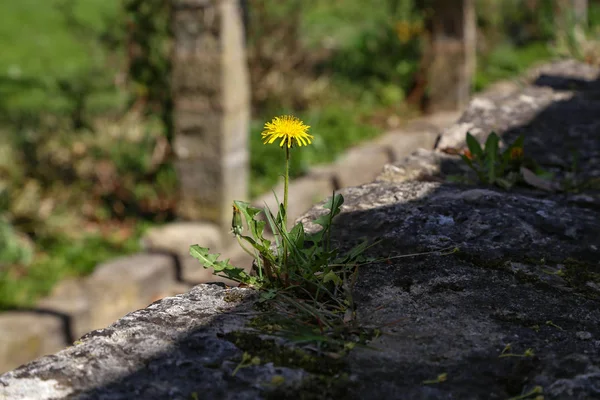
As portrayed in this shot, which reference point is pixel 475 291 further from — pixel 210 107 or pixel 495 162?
pixel 210 107

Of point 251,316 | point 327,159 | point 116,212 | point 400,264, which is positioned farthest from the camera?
point 327,159

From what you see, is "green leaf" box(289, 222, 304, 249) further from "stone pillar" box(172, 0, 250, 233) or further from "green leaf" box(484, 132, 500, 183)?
"stone pillar" box(172, 0, 250, 233)

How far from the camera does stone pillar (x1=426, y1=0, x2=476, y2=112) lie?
6.93 m

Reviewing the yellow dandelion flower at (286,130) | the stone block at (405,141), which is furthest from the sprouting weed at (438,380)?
the stone block at (405,141)

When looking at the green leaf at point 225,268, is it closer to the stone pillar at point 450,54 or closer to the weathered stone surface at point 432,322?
the weathered stone surface at point 432,322

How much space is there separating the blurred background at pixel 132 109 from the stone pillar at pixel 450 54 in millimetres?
178

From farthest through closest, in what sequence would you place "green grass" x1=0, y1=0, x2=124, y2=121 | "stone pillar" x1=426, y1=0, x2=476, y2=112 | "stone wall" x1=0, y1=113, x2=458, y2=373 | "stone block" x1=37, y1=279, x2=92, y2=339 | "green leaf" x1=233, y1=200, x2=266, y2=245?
"stone pillar" x1=426, y1=0, x2=476, y2=112, "green grass" x1=0, y1=0, x2=124, y2=121, "stone block" x1=37, y1=279, x2=92, y2=339, "stone wall" x1=0, y1=113, x2=458, y2=373, "green leaf" x1=233, y1=200, x2=266, y2=245

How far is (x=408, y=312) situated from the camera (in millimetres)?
1225

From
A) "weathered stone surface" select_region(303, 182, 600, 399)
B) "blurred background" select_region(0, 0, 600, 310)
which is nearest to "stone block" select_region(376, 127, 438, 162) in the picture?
"blurred background" select_region(0, 0, 600, 310)

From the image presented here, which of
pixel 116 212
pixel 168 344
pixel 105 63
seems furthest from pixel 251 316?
pixel 105 63

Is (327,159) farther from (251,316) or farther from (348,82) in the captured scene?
(251,316)

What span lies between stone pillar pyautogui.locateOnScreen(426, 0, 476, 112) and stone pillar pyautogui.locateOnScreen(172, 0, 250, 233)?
2668 mm

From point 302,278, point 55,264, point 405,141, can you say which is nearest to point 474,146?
point 302,278

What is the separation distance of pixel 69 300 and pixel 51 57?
16.5 feet
